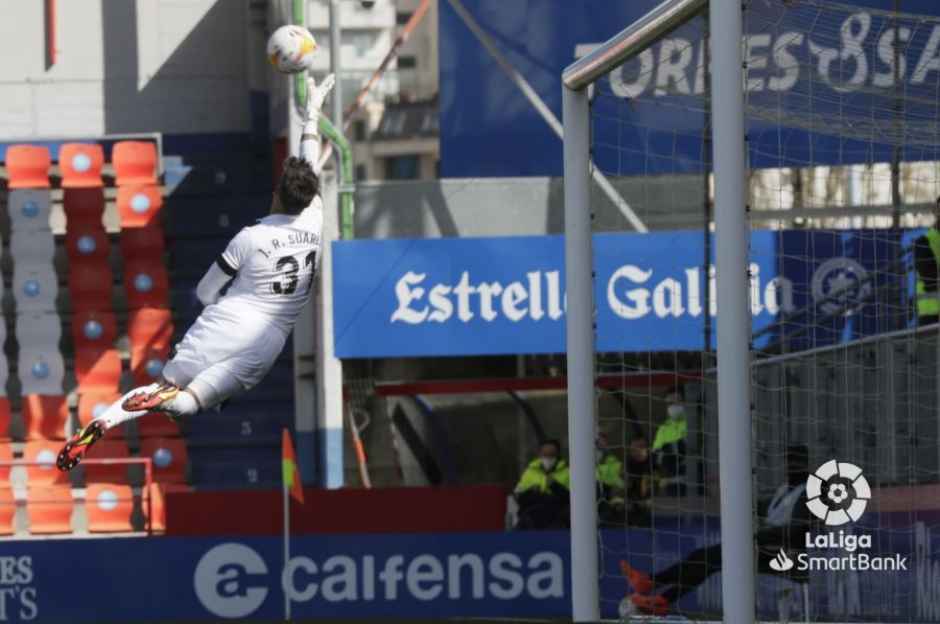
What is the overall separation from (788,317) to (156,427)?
19.1 feet

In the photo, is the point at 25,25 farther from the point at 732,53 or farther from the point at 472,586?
the point at 732,53

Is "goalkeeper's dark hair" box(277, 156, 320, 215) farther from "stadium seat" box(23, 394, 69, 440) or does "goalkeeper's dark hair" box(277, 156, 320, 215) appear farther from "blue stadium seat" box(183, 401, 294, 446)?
"stadium seat" box(23, 394, 69, 440)

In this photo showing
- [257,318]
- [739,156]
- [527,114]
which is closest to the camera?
[739,156]

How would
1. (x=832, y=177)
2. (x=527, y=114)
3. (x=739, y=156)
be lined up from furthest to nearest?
(x=832, y=177)
(x=527, y=114)
(x=739, y=156)

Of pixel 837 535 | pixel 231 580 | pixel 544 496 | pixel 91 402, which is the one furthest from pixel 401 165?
pixel 837 535

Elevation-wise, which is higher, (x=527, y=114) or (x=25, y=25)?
(x=25, y=25)

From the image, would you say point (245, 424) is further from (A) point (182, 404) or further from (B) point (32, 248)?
(A) point (182, 404)

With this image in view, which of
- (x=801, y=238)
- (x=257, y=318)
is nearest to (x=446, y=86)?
(x=801, y=238)

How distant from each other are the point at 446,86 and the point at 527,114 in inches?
27.3

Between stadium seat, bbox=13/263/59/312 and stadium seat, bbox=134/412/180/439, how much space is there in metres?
1.30

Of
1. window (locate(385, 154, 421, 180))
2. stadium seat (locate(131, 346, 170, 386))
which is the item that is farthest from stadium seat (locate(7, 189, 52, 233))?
window (locate(385, 154, 421, 180))

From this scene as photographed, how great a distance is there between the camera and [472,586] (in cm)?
1353

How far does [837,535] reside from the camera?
9.69 m

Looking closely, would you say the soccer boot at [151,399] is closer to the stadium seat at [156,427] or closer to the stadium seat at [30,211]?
the stadium seat at [156,427]
